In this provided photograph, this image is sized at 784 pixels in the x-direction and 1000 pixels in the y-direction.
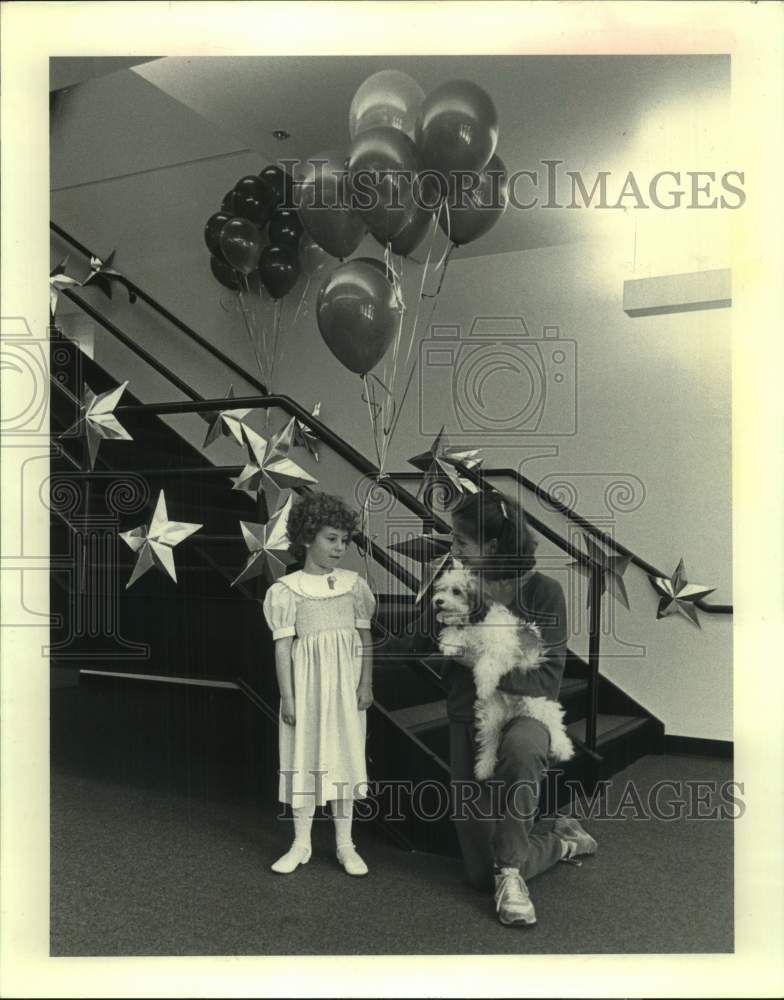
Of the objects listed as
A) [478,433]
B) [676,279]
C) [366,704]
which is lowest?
→ [366,704]

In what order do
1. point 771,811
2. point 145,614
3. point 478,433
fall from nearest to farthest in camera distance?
1. point 771,811
2. point 478,433
3. point 145,614

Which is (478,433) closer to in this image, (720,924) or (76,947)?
(720,924)

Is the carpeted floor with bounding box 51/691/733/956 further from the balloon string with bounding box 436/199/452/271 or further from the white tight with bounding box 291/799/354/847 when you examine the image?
the balloon string with bounding box 436/199/452/271

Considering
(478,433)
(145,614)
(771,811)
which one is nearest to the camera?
(771,811)

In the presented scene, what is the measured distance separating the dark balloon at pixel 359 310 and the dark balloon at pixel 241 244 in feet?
1.92

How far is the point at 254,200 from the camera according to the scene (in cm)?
268

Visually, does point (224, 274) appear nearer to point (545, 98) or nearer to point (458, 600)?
point (545, 98)

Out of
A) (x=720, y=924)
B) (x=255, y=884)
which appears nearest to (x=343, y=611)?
(x=255, y=884)

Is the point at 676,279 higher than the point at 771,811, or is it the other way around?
the point at 676,279

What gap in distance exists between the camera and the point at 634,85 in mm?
2268

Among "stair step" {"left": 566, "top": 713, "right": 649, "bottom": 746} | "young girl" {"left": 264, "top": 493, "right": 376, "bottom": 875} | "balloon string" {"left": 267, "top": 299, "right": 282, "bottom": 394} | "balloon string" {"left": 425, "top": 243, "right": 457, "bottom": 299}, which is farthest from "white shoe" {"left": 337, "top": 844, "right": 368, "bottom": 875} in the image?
"balloon string" {"left": 425, "top": 243, "right": 457, "bottom": 299}

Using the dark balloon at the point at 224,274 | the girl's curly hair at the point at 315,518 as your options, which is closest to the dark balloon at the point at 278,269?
the dark balloon at the point at 224,274

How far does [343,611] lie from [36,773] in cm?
90

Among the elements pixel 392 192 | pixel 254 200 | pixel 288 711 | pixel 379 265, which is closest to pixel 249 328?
pixel 254 200
